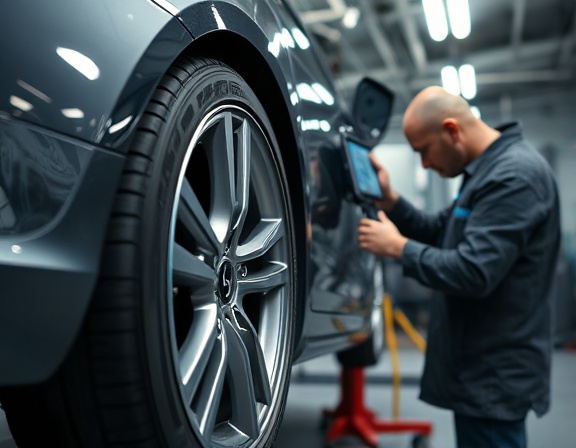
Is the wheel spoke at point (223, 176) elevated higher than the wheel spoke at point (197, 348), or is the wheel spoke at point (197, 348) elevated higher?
the wheel spoke at point (223, 176)

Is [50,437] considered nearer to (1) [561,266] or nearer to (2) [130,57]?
(2) [130,57]

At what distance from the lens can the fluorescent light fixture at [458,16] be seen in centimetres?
522

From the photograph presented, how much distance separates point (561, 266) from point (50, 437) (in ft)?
25.0

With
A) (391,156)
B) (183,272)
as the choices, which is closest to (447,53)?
(391,156)

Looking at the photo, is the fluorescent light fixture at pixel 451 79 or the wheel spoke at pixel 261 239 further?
the fluorescent light fixture at pixel 451 79

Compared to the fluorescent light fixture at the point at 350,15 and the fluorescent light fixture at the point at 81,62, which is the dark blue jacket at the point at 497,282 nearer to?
the fluorescent light fixture at the point at 81,62

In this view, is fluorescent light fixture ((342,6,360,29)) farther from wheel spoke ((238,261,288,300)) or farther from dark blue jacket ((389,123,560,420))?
wheel spoke ((238,261,288,300))

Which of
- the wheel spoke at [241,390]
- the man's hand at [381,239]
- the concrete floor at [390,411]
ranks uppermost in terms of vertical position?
the man's hand at [381,239]

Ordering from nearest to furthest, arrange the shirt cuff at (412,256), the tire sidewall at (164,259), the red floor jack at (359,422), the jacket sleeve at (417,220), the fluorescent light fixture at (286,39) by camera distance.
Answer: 1. the tire sidewall at (164,259)
2. the fluorescent light fixture at (286,39)
3. the shirt cuff at (412,256)
4. the jacket sleeve at (417,220)
5. the red floor jack at (359,422)

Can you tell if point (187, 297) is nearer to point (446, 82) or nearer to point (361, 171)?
point (361, 171)

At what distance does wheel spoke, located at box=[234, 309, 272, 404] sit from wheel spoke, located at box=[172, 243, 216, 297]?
151 millimetres

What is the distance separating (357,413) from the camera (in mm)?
3029

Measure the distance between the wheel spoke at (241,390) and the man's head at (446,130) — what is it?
1.05 meters

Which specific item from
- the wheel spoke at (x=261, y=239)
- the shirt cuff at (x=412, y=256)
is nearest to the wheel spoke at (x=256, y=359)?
the wheel spoke at (x=261, y=239)
